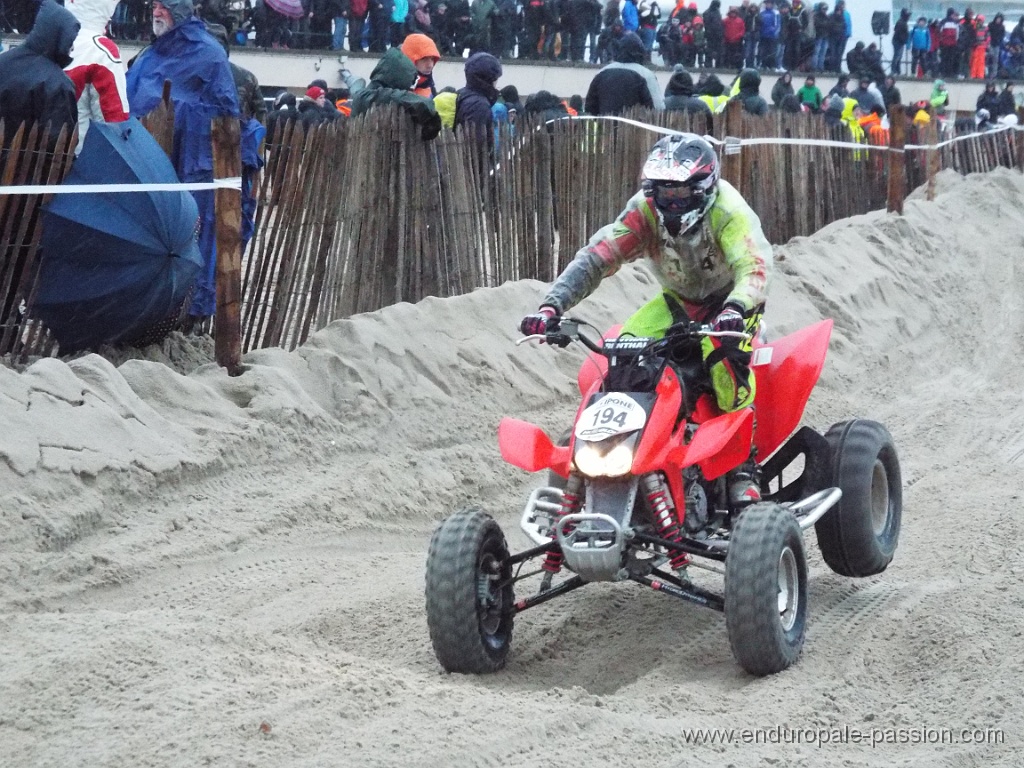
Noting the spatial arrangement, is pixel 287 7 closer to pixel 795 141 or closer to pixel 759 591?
pixel 795 141

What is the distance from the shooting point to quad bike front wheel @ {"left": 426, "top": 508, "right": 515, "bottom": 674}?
4812 mm

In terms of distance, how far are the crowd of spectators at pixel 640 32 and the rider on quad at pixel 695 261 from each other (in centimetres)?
1235

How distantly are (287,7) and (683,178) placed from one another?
16820mm

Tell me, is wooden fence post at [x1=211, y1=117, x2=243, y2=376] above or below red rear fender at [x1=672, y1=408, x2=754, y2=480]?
above

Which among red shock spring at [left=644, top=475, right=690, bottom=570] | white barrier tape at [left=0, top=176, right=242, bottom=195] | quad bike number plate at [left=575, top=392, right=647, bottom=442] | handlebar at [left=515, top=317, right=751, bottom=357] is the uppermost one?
white barrier tape at [left=0, top=176, right=242, bottom=195]

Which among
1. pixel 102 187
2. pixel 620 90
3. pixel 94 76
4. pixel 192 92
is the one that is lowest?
pixel 102 187

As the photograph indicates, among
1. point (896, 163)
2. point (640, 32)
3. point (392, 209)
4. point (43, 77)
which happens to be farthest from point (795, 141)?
point (640, 32)

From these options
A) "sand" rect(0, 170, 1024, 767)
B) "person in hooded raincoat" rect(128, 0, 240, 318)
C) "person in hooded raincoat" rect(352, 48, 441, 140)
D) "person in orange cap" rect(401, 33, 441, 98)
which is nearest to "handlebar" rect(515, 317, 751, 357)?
"sand" rect(0, 170, 1024, 767)

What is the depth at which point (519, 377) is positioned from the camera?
29.1 ft

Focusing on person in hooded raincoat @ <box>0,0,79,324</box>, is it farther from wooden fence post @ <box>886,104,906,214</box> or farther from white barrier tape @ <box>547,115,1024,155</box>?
wooden fence post @ <box>886,104,906,214</box>

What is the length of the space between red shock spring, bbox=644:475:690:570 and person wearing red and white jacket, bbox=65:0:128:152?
4522 mm

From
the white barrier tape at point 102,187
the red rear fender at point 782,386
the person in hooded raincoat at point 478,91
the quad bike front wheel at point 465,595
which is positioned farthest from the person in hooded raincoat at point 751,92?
the quad bike front wheel at point 465,595

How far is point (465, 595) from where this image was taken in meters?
4.82

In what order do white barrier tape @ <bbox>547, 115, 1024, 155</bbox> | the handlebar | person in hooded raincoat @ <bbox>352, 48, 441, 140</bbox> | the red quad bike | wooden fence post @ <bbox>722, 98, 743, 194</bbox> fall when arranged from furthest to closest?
wooden fence post @ <bbox>722, 98, 743, 194</bbox> → white barrier tape @ <bbox>547, 115, 1024, 155</bbox> → person in hooded raincoat @ <bbox>352, 48, 441, 140</bbox> → the handlebar → the red quad bike
